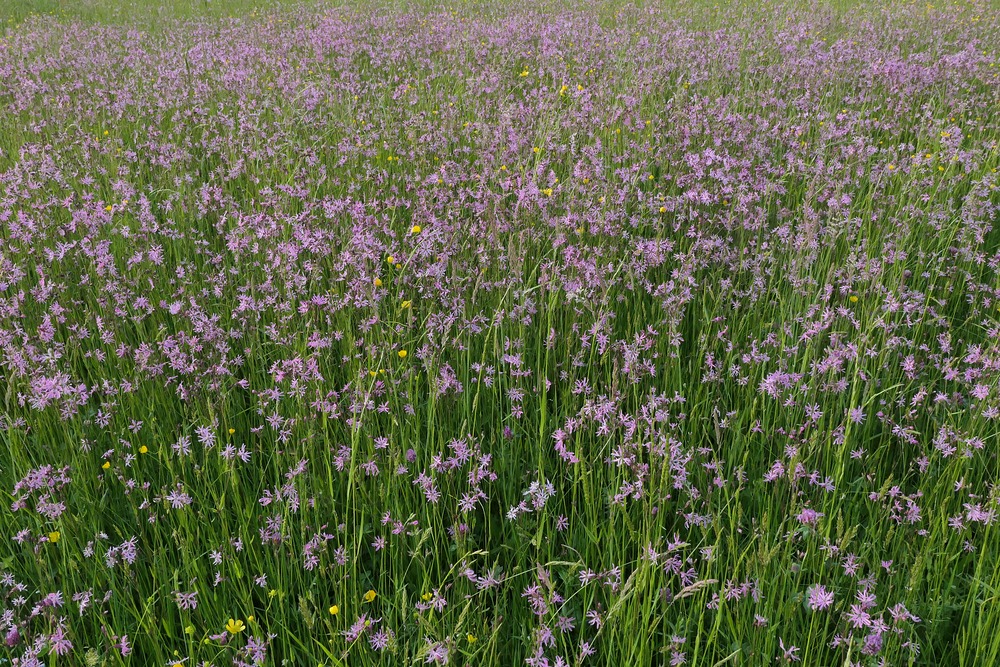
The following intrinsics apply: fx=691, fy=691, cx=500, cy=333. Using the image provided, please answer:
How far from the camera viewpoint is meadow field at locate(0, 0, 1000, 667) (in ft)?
5.82

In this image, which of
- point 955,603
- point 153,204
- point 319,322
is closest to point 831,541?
point 955,603

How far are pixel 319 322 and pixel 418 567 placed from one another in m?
1.29

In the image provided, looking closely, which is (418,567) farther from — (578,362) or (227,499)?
(578,362)

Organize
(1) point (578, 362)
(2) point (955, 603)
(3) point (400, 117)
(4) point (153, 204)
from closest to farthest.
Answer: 1. (2) point (955, 603)
2. (1) point (578, 362)
3. (4) point (153, 204)
4. (3) point (400, 117)

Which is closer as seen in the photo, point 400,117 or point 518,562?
point 518,562

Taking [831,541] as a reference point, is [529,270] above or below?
above

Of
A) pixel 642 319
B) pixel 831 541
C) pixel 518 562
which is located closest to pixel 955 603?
pixel 831 541

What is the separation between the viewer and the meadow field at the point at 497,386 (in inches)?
69.8

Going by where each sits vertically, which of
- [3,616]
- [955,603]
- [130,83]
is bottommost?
[955,603]

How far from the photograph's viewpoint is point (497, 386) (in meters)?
2.57

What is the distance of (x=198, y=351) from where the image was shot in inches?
103

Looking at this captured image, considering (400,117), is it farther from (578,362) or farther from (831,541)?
(831,541)

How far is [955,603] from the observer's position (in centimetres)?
190

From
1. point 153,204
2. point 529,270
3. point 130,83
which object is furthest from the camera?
point 130,83
